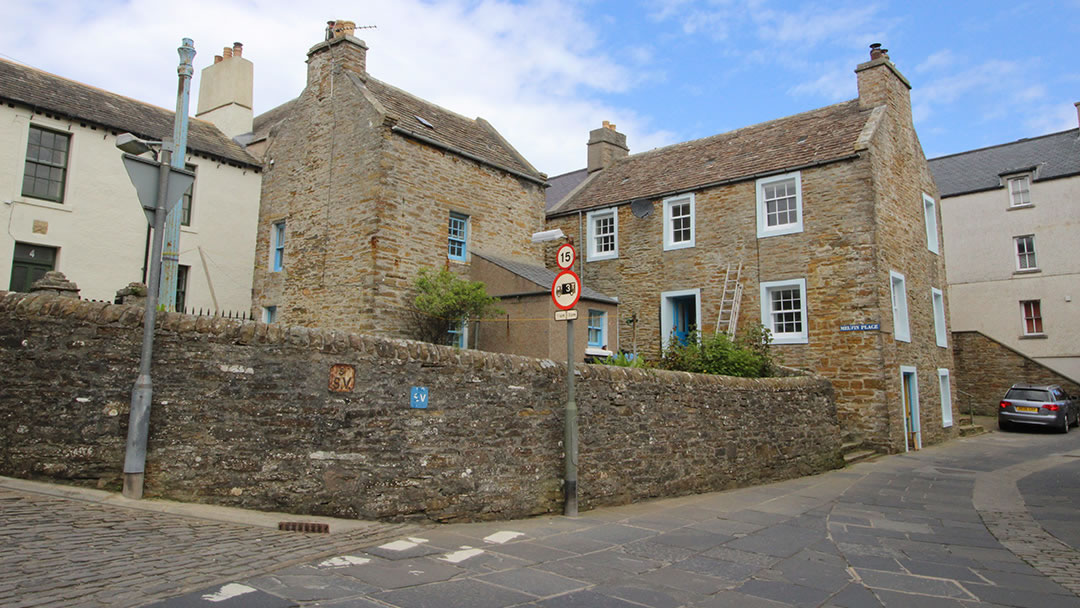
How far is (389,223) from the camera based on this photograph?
16188 millimetres

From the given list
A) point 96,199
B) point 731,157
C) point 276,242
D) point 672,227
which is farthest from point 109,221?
point 731,157

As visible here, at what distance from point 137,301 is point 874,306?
15.3 meters

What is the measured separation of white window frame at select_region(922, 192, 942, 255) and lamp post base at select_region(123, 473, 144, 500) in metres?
20.7

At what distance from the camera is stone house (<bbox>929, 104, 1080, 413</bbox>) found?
25.3m

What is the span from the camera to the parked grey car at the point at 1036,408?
68.9ft

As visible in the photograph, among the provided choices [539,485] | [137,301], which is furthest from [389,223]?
[539,485]

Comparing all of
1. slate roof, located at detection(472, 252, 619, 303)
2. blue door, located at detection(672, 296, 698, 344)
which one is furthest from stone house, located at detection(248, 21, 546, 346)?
blue door, located at detection(672, 296, 698, 344)

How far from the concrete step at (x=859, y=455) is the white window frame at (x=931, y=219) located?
25.4 feet

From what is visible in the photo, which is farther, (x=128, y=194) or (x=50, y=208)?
(x=128, y=194)

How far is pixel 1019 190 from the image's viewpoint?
91.2 ft

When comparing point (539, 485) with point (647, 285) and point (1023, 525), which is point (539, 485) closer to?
point (1023, 525)

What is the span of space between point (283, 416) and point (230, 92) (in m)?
20.6

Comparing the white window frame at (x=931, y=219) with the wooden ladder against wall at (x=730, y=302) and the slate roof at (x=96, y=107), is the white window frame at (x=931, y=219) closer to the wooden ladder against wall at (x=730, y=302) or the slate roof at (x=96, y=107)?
the wooden ladder against wall at (x=730, y=302)

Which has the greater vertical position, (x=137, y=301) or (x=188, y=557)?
(x=137, y=301)
